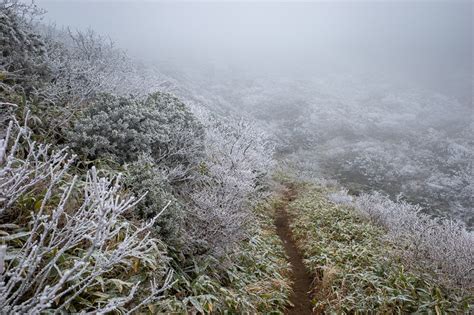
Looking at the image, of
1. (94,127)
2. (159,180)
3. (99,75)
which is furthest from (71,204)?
(99,75)

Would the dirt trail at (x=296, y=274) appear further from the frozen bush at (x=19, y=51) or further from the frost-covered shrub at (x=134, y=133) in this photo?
the frozen bush at (x=19, y=51)

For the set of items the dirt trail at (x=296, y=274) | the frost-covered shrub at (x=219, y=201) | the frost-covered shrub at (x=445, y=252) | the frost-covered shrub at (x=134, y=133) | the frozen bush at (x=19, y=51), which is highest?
the frozen bush at (x=19, y=51)

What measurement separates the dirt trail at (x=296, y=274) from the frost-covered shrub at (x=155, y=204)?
335 cm

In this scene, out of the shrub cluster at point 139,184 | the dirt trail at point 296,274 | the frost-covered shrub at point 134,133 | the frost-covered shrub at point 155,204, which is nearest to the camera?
the shrub cluster at point 139,184

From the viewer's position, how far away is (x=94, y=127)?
5922mm

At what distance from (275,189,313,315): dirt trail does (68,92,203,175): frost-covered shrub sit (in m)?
4.26

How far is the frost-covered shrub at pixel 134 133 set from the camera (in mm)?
5859

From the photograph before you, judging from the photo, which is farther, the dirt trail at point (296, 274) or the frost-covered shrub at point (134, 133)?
the dirt trail at point (296, 274)

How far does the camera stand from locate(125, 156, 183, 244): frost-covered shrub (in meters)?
5.00

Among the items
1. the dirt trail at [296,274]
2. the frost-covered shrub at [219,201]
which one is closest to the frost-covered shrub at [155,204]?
the frost-covered shrub at [219,201]

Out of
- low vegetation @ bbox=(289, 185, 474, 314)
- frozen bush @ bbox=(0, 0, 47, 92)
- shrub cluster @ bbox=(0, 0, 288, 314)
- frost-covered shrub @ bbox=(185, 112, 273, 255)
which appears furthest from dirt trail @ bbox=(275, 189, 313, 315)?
frozen bush @ bbox=(0, 0, 47, 92)

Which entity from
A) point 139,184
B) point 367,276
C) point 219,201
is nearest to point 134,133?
point 139,184

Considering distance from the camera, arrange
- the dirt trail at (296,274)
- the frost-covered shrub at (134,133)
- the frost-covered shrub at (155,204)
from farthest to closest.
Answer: the dirt trail at (296,274), the frost-covered shrub at (134,133), the frost-covered shrub at (155,204)

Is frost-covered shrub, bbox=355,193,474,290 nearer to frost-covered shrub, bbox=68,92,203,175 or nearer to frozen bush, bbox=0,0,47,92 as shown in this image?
frost-covered shrub, bbox=68,92,203,175
